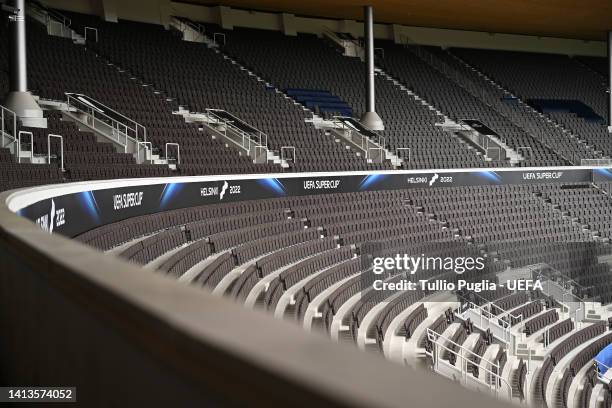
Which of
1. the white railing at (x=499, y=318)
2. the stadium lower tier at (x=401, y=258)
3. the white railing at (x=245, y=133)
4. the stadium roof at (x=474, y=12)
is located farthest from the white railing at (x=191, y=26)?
the white railing at (x=499, y=318)

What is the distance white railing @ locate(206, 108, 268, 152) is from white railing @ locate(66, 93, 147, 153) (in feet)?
11.4

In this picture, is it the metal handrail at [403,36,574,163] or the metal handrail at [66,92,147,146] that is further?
the metal handrail at [403,36,574,163]

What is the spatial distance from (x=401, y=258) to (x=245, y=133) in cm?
583

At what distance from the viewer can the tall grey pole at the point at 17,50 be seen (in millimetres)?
13711

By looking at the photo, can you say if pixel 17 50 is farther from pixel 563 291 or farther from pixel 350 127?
pixel 563 291

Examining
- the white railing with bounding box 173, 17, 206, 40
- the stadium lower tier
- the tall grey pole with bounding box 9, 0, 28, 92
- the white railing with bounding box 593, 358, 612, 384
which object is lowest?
the white railing with bounding box 593, 358, 612, 384

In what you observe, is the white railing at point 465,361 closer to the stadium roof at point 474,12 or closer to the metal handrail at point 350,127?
the metal handrail at point 350,127

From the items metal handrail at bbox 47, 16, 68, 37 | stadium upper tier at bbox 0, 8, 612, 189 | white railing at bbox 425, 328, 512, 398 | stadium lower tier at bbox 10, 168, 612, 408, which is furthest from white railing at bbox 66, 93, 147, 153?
white railing at bbox 425, 328, 512, 398

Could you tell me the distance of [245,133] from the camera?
20.1 m

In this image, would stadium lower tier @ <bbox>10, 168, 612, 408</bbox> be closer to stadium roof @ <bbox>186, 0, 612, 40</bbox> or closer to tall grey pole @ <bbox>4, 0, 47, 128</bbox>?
tall grey pole @ <bbox>4, 0, 47, 128</bbox>

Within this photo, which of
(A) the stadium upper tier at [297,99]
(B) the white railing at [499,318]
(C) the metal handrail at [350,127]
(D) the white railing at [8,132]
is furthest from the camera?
(C) the metal handrail at [350,127]

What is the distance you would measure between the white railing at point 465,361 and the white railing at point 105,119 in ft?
23.9

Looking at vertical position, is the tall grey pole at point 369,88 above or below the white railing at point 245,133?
above

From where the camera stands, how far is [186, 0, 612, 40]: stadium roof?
2612 centimetres
